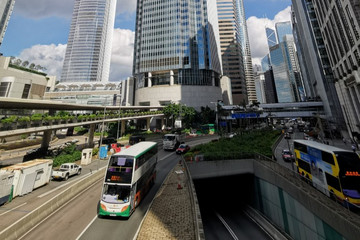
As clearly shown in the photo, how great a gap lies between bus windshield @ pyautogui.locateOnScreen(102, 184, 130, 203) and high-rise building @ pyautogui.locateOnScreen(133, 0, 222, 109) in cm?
7198

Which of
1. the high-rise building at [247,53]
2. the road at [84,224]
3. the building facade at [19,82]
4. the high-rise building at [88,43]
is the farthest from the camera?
the high-rise building at [247,53]

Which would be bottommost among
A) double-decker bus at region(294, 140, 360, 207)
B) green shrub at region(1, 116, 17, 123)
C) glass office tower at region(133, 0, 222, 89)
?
double-decker bus at region(294, 140, 360, 207)

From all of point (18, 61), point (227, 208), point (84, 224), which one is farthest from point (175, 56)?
point (84, 224)

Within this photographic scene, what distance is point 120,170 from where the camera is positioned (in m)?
11.8

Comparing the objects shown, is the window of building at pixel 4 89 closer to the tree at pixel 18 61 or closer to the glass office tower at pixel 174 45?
the tree at pixel 18 61

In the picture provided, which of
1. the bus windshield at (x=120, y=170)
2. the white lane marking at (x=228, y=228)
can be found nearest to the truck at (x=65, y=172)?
the bus windshield at (x=120, y=170)

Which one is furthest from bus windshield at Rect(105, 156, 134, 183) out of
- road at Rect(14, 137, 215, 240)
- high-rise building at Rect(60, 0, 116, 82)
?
high-rise building at Rect(60, 0, 116, 82)

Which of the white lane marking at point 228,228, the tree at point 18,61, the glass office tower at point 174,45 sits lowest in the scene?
the white lane marking at point 228,228

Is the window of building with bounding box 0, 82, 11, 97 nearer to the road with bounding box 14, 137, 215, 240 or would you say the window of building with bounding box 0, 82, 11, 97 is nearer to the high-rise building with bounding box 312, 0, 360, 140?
the road with bounding box 14, 137, 215, 240

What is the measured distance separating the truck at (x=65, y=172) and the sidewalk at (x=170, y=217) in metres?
14.0

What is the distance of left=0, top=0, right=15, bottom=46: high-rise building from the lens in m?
64.6

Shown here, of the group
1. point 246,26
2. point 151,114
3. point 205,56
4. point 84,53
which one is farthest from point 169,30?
point 246,26

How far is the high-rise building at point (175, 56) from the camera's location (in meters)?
83.7

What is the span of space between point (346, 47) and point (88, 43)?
18284 centimetres
